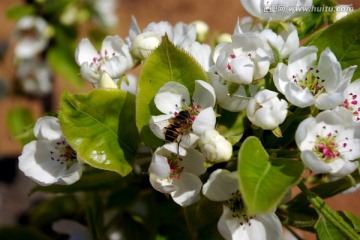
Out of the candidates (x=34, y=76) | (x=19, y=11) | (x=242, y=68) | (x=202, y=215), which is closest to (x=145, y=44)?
(x=242, y=68)

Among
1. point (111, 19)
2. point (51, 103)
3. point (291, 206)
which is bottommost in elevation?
point (51, 103)

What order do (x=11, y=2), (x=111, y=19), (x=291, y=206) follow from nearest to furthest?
1. (x=291, y=206)
2. (x=111, y=19)
3. (x=11, y=2)

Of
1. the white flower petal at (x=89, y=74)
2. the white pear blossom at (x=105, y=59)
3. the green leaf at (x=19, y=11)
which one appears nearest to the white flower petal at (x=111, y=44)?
the white pear blossom at (x=105, y=59)

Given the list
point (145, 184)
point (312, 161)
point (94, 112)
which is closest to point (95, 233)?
point (145, 184)

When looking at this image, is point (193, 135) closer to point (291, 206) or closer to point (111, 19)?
point (291, 206)

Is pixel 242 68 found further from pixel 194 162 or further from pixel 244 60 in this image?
pixel 194 162

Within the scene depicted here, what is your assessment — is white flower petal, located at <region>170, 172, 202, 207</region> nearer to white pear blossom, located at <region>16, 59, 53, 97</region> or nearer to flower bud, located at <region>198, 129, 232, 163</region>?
flower bud, located at <region>198, 129, 232, 163</region>
